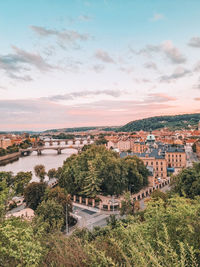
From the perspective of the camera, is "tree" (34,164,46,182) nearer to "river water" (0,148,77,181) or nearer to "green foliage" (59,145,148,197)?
"river water" (0,148,77,181)

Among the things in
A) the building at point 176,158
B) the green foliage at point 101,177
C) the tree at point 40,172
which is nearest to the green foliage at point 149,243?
the green foliage at point 101,177

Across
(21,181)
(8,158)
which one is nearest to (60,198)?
(21,181)

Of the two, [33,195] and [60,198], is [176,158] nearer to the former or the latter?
[60,198]

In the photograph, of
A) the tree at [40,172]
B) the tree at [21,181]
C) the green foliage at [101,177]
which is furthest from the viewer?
the tree at [40,172]

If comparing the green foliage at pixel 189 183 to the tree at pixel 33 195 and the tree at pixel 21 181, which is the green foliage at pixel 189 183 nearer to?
the tree at pixel 21 181

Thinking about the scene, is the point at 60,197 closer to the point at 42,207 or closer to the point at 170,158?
the point at 42,207

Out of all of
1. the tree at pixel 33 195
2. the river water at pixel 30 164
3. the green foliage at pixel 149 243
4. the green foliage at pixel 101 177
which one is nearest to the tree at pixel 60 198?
the tree at pixel 33 195

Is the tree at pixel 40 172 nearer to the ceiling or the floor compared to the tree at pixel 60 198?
nearer to the floor

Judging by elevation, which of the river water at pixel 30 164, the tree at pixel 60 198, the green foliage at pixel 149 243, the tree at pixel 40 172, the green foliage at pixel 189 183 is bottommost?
the river water at pixel 30 164

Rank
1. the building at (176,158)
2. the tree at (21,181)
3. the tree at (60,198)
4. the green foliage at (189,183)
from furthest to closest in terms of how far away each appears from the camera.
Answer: the building at (176,158) < the tree at (60,198) < the green foliage at (189,183) < the tree at (21,181)

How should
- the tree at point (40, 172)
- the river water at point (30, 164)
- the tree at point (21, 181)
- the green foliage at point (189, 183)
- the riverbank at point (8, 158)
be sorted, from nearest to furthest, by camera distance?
the tree at point (21, 181) < the green foliage at point (189, 183) < the tree at point (40, 172) < the river water at point (30, 164) < the riverbank at point (8, 158)

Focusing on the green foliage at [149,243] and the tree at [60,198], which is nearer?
the green foliage at [149,243]

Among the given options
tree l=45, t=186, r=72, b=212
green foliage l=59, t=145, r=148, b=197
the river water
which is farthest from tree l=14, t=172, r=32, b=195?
the river water

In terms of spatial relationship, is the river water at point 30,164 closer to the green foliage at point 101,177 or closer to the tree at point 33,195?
the green foliage at point 101,177
